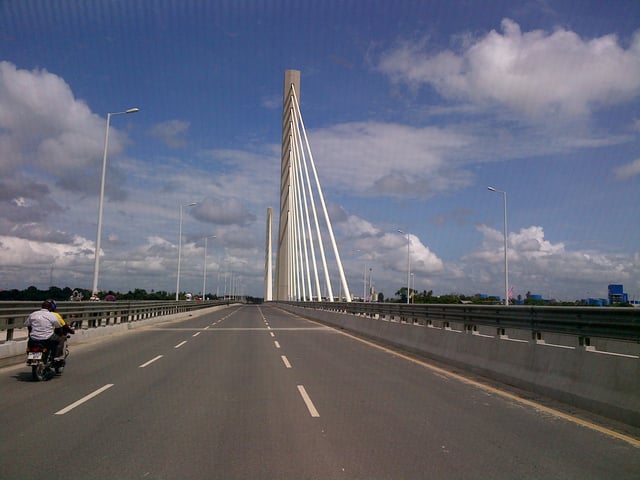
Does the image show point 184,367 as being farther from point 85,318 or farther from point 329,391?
point 85,318

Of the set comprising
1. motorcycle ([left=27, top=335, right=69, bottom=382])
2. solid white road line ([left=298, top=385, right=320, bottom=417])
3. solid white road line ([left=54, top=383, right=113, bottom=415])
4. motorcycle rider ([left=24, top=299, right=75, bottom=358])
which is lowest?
solid white road line ([left=54, top=383, right=113, bottom=415])

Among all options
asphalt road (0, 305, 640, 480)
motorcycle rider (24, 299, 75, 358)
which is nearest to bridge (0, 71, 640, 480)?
asphalt road (0, 305, 640, 480)

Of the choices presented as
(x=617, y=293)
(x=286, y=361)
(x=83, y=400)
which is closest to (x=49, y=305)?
(x=83, y=400)

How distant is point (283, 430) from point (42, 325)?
6.66 meters

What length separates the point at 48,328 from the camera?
1187cm

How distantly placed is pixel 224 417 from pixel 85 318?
16.1 metres

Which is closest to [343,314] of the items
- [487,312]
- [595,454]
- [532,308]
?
[487,312]

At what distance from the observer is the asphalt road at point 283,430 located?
6.05 m

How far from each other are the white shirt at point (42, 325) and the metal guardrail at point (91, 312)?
3.27 meters

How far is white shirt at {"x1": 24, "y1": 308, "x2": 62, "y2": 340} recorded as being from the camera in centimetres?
1177

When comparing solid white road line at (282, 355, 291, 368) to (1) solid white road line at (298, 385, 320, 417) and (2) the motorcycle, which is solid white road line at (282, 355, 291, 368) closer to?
(1) solid white road line at (298, 385, 320, 417)

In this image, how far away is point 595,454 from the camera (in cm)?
668

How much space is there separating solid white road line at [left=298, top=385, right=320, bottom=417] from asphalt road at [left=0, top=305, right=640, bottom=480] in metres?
0.03

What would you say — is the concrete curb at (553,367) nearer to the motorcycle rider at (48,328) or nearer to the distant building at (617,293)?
the motorcycle rider at (48,328)
